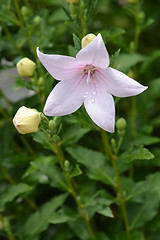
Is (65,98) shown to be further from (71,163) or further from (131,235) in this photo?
(131,235)

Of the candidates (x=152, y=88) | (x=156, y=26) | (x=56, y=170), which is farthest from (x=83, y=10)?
(x=156, y=26)

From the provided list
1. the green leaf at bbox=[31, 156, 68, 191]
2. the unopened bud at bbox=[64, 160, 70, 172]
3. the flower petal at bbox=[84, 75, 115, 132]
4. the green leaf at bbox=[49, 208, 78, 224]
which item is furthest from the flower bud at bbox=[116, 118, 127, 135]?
the green leaf at bbox=[49, 208, 78, 224]

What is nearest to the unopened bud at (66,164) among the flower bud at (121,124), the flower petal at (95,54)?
the flower bud at (121,124)

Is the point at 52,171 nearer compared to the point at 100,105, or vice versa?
the point at 100,105

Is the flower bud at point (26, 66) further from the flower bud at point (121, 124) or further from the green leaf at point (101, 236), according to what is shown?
the green leaf at point (101, 236)

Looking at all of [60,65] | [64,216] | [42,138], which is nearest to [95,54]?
[60,65]

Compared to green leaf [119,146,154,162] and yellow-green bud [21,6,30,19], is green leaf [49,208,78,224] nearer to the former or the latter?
green leaf [119,146,154,162]

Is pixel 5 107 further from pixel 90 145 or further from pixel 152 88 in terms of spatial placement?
pixel 152 88
